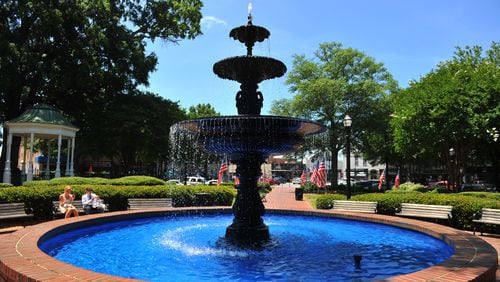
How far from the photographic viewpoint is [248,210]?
10.2m

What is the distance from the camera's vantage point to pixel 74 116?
3725 centimetres

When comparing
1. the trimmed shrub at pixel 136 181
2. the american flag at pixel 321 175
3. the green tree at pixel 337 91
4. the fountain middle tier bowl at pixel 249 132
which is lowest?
the trimmed shrub at pixel 136 181

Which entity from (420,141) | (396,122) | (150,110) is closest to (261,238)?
(420,141)

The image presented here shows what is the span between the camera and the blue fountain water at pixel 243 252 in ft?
22.6

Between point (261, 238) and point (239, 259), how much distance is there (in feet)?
6.60

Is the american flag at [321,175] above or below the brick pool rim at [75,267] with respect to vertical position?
above

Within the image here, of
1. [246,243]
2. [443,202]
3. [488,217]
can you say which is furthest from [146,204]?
[488,217]

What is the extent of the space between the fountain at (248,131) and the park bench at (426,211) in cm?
609

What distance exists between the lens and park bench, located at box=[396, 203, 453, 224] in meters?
13.5

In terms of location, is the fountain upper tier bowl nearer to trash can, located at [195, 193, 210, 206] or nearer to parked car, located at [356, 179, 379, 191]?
trash can, located at [195, 193, 210, 206]

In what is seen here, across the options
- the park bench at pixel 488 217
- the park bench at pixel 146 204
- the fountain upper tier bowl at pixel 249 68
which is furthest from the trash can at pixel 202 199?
the park bench at pixel 488 217

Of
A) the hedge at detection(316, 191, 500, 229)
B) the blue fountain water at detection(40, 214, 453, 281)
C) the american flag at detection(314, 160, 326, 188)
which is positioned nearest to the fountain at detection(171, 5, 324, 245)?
the blue fountain water at detection(40, 214, 453, 281)

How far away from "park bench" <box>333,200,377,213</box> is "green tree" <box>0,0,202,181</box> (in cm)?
2411

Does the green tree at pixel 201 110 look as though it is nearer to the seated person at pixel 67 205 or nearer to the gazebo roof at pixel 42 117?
the gazebo roof at pixel 42 117
